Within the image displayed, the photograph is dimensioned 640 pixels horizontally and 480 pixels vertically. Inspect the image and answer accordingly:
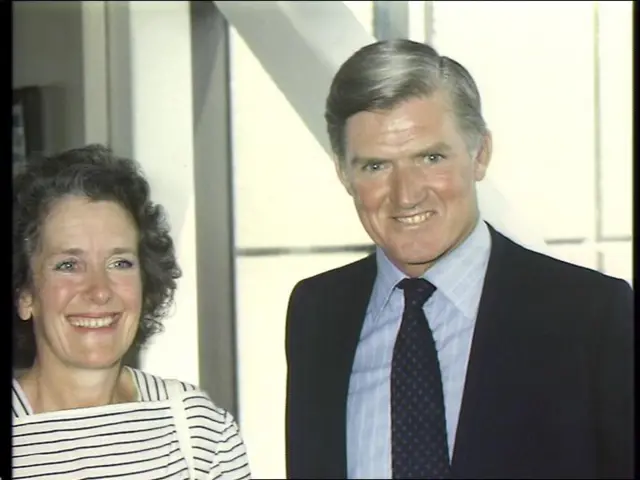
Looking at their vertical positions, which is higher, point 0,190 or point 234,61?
point 234,61

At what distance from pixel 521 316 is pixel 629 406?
0.68 ft

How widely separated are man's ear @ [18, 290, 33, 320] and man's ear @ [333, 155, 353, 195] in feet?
1.58

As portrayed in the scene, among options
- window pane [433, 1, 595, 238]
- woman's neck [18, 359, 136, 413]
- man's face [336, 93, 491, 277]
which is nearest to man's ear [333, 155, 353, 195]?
man's face [336, 93, 491, 277]

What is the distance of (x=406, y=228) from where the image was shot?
1.19 meters

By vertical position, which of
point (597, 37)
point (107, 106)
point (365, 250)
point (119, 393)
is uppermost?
point (597, 37)

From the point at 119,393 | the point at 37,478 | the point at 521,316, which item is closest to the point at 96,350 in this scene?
the point at 119,393

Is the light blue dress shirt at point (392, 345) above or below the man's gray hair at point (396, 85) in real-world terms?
below

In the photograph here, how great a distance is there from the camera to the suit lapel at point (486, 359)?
117cm

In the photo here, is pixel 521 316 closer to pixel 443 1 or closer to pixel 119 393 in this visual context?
pixel 443 1

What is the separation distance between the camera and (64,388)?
3.84 feet

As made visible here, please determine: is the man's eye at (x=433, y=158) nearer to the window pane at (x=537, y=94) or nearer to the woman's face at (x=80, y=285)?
the window pane at (x=537, y=94)

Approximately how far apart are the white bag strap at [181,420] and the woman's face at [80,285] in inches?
4.2

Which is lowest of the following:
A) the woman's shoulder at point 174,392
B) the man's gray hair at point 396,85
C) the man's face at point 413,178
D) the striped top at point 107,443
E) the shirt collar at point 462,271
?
the striped top at point 107,443

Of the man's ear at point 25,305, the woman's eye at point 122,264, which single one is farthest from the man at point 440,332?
the man's ear at point 25,305
